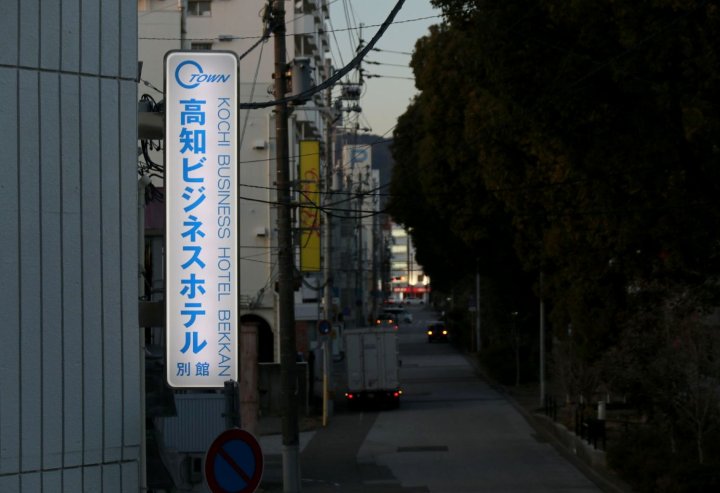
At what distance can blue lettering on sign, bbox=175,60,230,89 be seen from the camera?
32.8 ft

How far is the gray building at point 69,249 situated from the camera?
7926 millimetres

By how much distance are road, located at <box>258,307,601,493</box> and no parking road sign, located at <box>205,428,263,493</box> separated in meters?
14.1

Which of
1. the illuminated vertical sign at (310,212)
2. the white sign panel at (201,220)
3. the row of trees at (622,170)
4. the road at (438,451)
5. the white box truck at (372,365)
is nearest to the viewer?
the white sign panel at (201,220)

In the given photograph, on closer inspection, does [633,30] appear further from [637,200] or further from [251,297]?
[251,297]

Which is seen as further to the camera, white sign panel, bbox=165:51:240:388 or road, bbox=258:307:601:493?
road, bbox=258:307:601:493

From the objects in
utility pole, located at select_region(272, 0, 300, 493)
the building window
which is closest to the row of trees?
utility pole, located at select_region(272, 0, 300, 493)

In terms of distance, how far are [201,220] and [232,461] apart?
2.16m

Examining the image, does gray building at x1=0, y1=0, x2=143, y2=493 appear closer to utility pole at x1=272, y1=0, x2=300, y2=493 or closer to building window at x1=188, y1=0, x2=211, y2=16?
utility pole at x1=272, y1=0, x2=300, y2=493

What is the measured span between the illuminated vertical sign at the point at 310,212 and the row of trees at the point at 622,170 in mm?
9212

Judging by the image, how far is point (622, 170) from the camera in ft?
73.0

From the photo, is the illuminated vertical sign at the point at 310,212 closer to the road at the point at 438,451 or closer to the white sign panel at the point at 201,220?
the road at the point at 438,451

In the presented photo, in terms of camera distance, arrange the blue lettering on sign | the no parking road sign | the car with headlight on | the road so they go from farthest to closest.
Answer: the car with headlight on < the road < the no parking road sign < the blue lettering on sign

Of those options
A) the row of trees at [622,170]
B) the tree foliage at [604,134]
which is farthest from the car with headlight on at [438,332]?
→ the tree foliage at [604,134]

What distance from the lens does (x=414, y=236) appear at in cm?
5266
